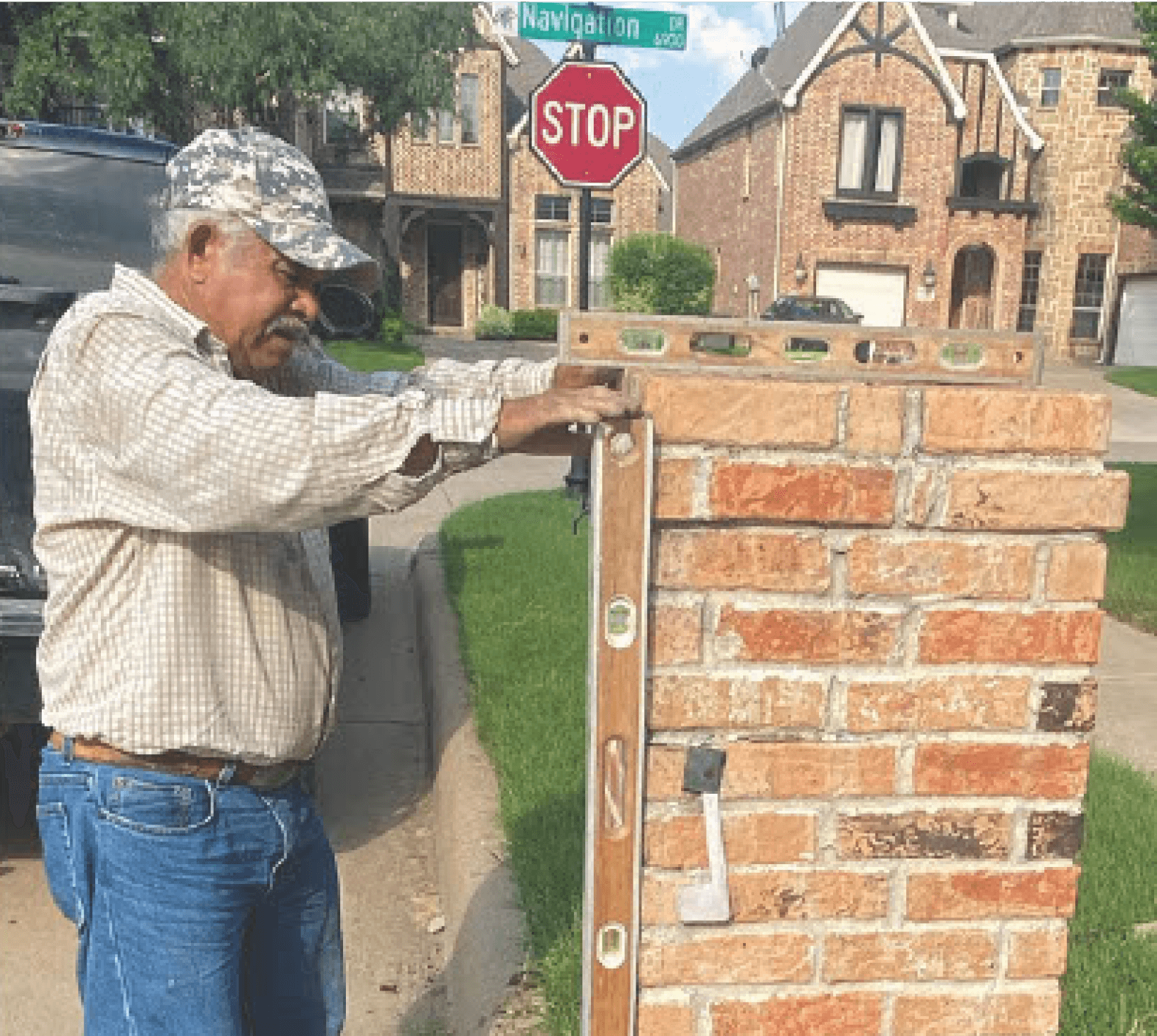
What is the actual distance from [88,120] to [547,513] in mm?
14846

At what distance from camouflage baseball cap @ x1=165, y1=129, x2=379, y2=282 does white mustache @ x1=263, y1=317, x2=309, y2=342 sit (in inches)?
5.1

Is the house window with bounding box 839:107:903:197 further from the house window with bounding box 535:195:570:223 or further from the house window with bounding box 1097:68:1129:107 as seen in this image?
the house window with bounding box 535:195:570:223

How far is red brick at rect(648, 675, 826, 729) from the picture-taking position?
1.47m

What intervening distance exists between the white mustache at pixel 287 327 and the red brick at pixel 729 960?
107 cm

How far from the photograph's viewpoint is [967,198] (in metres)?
27.2

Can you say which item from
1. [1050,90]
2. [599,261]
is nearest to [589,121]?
[599,261]

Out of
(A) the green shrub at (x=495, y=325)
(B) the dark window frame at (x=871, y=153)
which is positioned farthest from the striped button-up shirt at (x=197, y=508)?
(B) the dark window frame at (x=871, y=153)

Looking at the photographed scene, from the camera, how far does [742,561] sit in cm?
146

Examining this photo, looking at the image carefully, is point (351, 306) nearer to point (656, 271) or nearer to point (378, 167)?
point (656, 271)

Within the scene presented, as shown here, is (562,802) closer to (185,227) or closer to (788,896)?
(788,896)

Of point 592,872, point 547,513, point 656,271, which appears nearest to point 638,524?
point 592,872

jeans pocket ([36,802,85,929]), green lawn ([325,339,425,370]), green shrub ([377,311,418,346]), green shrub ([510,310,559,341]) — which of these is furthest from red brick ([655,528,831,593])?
green shrub ([510,310,559,341])

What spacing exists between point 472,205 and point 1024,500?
93.7ft

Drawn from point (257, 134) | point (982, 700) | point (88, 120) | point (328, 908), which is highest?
point (88, 120)
